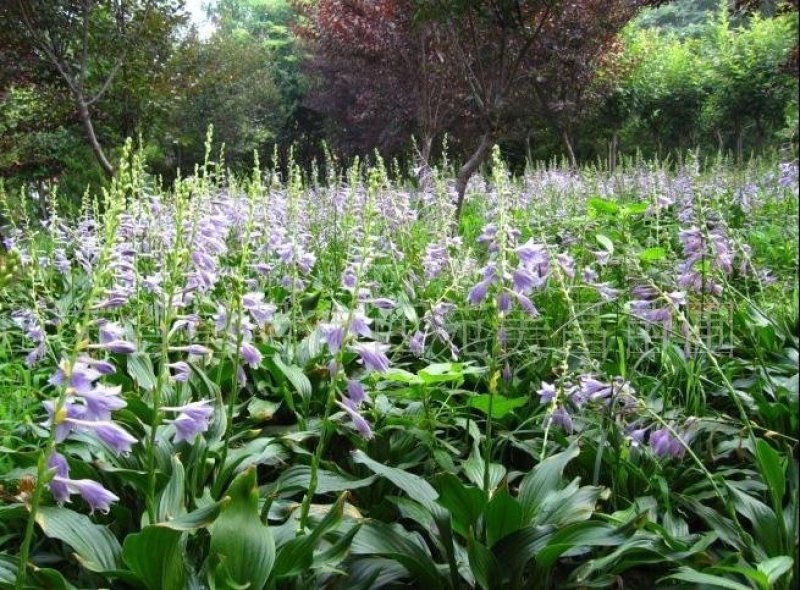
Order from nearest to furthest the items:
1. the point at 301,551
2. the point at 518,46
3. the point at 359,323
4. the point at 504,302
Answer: the point at 301,551
the point at 359,323
the point at 504,302
the point at 518,46

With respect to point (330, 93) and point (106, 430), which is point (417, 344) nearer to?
point (106, 430)

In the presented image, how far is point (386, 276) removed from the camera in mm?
4918

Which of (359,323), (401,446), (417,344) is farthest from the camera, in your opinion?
(417,344)

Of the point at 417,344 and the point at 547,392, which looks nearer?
the point at 547,392

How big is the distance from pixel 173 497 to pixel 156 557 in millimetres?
395

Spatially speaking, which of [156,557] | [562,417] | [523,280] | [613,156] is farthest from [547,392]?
[613,156]

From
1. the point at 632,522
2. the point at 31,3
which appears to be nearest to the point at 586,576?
the point at 632,522

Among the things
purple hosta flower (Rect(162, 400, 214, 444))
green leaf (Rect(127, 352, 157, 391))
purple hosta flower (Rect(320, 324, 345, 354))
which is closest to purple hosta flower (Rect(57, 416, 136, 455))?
purple hosta flower (Rect(162, 400, 214, 444))

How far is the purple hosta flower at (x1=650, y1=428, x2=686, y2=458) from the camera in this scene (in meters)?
2.06

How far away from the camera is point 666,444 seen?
207 cm

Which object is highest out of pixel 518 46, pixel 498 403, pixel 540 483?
pixel 518 46

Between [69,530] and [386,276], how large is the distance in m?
3.24

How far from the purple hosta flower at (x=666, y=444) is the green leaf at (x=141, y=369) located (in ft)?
5.96

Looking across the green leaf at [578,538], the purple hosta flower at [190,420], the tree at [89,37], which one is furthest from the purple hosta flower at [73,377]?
the tree at [89,37]
